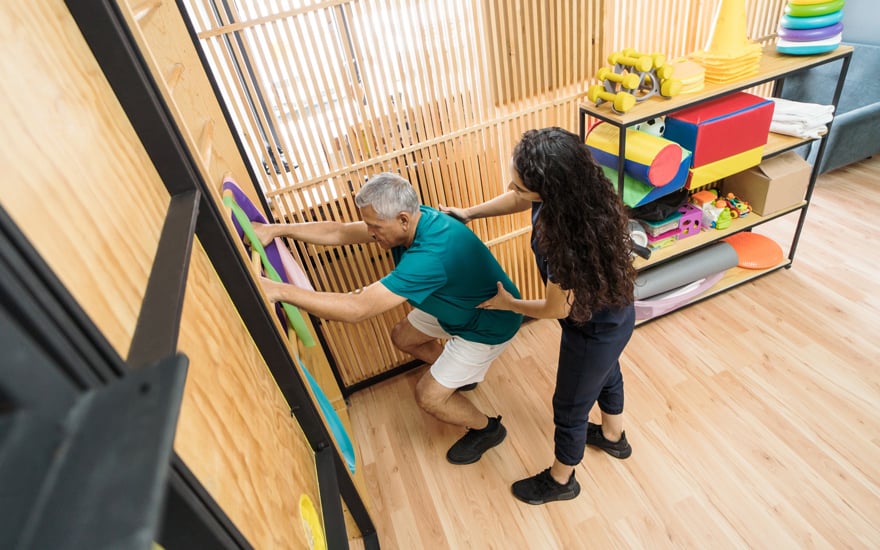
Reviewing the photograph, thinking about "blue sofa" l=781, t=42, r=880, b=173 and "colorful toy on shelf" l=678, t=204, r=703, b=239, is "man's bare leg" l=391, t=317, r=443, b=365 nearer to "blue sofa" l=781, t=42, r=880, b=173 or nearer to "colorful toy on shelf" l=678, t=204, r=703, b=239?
"colorful toy on shelf" l=678, t=204, r=703, b=239

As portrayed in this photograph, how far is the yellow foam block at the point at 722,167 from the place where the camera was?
7.62 feet

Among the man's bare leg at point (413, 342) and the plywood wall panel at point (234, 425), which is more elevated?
the plywood wall panel at point (234, 425)

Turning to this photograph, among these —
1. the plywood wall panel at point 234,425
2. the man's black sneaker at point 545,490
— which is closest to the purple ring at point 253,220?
the plywood wall panel at point 234,425

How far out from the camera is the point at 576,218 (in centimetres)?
149

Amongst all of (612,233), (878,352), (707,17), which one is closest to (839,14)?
(707,17)

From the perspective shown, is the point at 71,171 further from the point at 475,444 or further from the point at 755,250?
the point at 755,250

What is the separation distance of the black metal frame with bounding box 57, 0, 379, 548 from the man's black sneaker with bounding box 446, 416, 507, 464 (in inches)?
39.3

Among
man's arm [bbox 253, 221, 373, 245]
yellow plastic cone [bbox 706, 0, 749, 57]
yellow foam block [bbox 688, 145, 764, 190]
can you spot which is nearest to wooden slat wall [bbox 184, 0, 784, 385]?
man's arm [bbox 253, 221, 373, 245]

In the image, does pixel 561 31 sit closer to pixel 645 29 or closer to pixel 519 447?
pixel 645 29

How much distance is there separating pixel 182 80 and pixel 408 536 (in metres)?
1.85

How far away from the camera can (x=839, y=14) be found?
2236 millimetres

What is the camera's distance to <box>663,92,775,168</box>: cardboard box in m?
2.23

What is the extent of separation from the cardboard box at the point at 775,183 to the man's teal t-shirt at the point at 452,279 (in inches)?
65.0

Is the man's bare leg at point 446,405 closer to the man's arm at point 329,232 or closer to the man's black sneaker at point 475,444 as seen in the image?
the man's black sneaker at point 475,444
